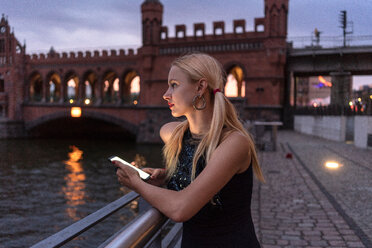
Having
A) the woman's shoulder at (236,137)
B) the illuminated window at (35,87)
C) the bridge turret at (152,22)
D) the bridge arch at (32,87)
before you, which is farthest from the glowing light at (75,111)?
the woman's shoulder at (236,137)

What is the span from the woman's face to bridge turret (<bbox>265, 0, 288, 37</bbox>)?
2740 centimetres

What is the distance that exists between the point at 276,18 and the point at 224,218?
27925 millimetres

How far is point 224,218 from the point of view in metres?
1.60

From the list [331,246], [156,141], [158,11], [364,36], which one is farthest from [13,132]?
[331,246]

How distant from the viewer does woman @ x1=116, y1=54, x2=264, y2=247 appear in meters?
1.40

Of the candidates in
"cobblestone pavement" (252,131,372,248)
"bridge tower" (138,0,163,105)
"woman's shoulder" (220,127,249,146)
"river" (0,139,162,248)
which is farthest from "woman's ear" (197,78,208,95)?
"bridge tower" (138,0,163,105)

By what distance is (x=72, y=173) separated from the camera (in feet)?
54.5

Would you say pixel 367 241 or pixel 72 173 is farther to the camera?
pixel 72 173

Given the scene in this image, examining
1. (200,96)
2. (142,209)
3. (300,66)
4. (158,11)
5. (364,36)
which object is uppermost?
(158,11)

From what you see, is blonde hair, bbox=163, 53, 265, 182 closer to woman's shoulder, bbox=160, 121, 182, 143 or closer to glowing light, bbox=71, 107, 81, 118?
woman's shoulder, bbox=160, 121, 182, 143

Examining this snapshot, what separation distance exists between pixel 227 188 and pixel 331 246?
3121mm

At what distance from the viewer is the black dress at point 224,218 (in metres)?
1.57

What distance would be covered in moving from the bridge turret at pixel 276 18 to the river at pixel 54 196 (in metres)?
13.7

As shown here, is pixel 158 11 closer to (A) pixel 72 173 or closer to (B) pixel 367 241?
(A) pixel 72 173
